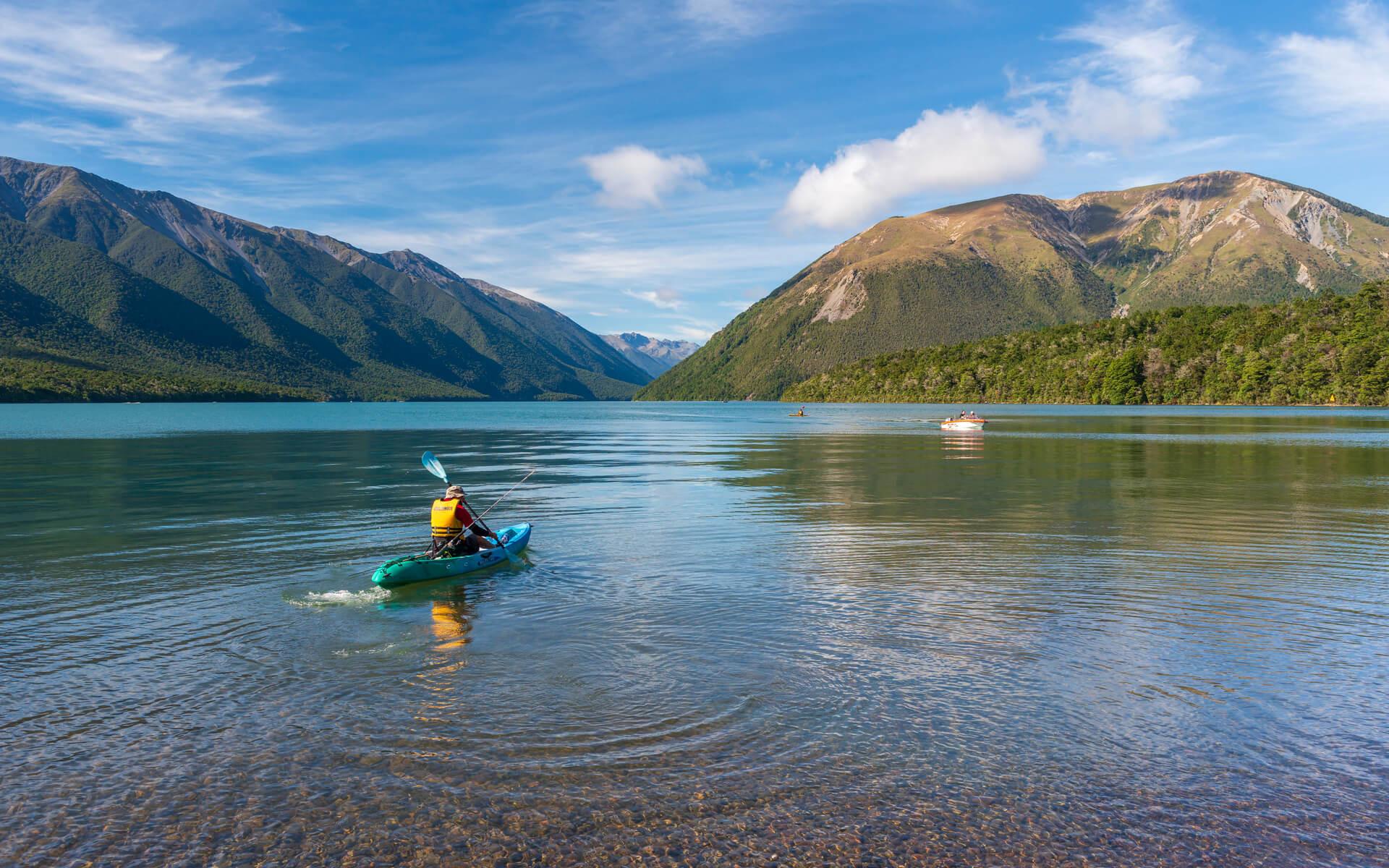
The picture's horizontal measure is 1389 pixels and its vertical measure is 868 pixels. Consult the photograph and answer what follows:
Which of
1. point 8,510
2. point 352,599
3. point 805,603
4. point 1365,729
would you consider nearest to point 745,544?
point 805,603

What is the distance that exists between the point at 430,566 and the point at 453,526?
5.73 feet

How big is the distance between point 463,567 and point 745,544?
1004 cm

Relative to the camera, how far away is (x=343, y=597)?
22.2m

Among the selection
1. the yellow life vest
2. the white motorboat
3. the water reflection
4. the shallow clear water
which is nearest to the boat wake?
the shallow clear water

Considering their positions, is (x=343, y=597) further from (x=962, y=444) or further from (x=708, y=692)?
(x=962, y=444)

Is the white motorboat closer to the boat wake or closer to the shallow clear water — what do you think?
the shallow clear water

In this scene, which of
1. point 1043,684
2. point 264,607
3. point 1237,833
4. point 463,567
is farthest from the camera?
point 463,567

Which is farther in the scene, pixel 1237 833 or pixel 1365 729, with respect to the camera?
pixel 1365 729

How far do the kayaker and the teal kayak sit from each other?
0.53m

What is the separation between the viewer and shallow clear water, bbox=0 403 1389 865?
9.90 meters

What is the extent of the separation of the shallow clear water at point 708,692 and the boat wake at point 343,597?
0.13m

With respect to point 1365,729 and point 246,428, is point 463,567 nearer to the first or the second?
point 1365,729

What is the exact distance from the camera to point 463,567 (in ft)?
81.8

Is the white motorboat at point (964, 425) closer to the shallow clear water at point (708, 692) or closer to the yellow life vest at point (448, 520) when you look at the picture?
the shallow clear water at point (708, 692)
